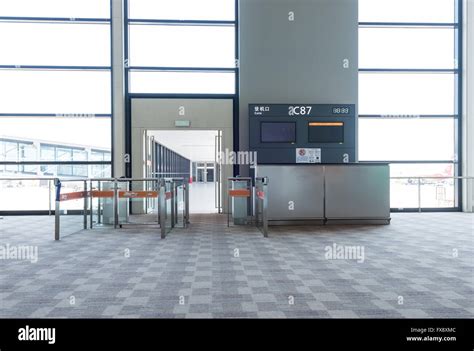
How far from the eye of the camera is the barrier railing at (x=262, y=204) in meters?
5.92

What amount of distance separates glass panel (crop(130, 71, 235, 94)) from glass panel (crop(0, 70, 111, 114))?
74cm

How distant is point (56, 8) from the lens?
895cm

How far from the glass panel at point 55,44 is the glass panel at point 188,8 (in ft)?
3.64

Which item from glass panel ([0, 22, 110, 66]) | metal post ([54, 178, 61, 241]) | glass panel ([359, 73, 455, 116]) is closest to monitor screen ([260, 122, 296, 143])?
glass panel ([359, 73, 455, 116])

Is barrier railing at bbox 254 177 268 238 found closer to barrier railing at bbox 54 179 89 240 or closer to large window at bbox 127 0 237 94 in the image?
barrier railing at bbox 54 179 89 240

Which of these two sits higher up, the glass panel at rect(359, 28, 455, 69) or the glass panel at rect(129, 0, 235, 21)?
the glass panel at rect(129, 0, 235, 21)

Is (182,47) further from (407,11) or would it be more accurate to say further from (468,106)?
(468,106)

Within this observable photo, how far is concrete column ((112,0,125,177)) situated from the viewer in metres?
8.91

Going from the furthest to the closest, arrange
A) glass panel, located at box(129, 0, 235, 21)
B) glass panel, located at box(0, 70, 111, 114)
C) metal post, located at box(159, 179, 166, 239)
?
glass panel, located at box(129, 0, 235, 21), glass panel, located at box(0, 70, 111, 114), metal post, located at box(159, 179, 166, 239)

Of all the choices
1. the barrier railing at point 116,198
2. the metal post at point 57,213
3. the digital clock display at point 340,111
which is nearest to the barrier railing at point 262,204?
the barrier railing at point 116,198

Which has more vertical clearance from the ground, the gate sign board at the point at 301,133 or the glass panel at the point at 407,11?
the glass panel at the point at 407,11

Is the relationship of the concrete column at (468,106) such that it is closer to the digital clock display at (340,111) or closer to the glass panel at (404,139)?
the glass panel at (404,139)

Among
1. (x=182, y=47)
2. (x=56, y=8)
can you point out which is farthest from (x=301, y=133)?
(x=56, y=8)

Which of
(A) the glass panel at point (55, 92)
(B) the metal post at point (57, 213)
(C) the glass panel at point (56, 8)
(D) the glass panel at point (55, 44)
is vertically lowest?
(B) the metal post at point (57, 213)
